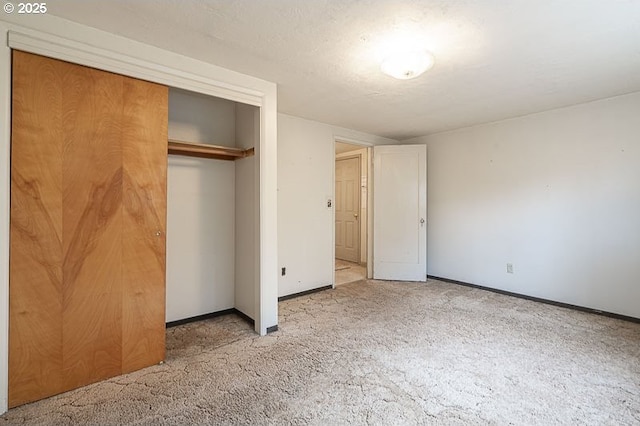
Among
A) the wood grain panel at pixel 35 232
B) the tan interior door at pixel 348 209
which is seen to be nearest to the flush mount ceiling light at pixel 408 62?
the wood grain panel at pixel 35 232

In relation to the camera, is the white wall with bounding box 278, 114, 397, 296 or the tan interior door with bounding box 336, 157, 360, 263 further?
the tan interior door with bounding box 336, 157, 360, 263

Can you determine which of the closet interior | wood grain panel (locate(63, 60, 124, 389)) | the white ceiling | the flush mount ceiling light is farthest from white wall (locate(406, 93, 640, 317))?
wood grain panel (locate(63, 60, 124, 389))

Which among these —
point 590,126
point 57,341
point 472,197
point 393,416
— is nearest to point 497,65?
point 590,126

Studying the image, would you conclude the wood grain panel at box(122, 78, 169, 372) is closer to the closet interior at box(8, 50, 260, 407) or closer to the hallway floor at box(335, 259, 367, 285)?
the closet interior at box(8, 50, 260, 407)

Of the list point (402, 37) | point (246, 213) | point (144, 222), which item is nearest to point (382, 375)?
point (246, 213)

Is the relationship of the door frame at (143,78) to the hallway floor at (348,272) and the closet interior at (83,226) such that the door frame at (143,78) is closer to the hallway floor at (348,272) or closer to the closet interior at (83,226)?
the closet interior at (83,226)

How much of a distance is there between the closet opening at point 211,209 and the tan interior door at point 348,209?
3378 millimetres

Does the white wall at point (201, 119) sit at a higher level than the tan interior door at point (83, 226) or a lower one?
higher

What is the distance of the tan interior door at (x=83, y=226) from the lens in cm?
177

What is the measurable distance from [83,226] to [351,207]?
495 centimetres

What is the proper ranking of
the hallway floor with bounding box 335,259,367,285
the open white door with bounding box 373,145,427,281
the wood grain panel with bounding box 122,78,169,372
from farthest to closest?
the hallway floor with bounding box 335,259,367,285
the open white door with bounding box 373,145,427,281
the wood grain panel with bounding box 122,78,169,372

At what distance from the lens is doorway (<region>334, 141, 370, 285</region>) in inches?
237

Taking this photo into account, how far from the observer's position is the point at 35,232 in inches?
70.7

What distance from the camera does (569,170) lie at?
3.47m
